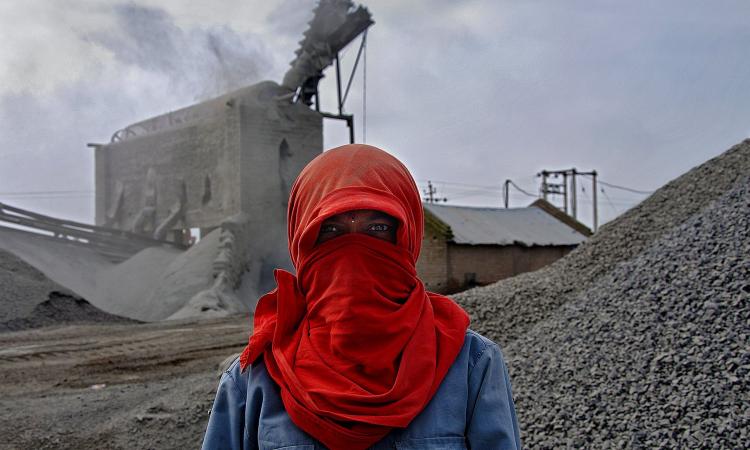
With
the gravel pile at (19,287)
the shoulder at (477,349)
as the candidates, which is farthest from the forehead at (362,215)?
the gravel pile at (19,287)

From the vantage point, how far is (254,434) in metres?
1.37

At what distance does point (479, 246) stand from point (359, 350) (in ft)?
50.3

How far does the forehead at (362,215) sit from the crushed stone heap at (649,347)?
291 cm

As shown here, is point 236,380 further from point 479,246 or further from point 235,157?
point 235,157

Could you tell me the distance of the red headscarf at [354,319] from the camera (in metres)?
1.29

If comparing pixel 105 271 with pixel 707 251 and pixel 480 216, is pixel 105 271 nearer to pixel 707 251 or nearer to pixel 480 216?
pixel 480 216

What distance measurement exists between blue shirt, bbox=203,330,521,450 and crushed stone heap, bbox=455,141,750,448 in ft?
8.74

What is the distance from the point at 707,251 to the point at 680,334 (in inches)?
54.7

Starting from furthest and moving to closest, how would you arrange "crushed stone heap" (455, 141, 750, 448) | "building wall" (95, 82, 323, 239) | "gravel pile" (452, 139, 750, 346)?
"building wall" (95, 82, 323, 239), "gravel pile" (452, 139, 750, 346), "crushed stone heap" (455, 141, 750, 448)

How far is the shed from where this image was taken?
626 inches

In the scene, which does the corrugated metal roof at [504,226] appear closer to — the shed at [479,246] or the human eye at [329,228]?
the shed at [479,246]

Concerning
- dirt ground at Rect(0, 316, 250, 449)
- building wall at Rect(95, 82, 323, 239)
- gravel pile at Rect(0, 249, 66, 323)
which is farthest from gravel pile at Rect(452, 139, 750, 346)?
building wall at Rect(95, 82, 323, 239)

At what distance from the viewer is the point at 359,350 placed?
136cm

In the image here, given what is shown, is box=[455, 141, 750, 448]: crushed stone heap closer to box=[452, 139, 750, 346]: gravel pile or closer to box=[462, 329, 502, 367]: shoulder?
box=[452, 139, 750, 346]: gravel pile
